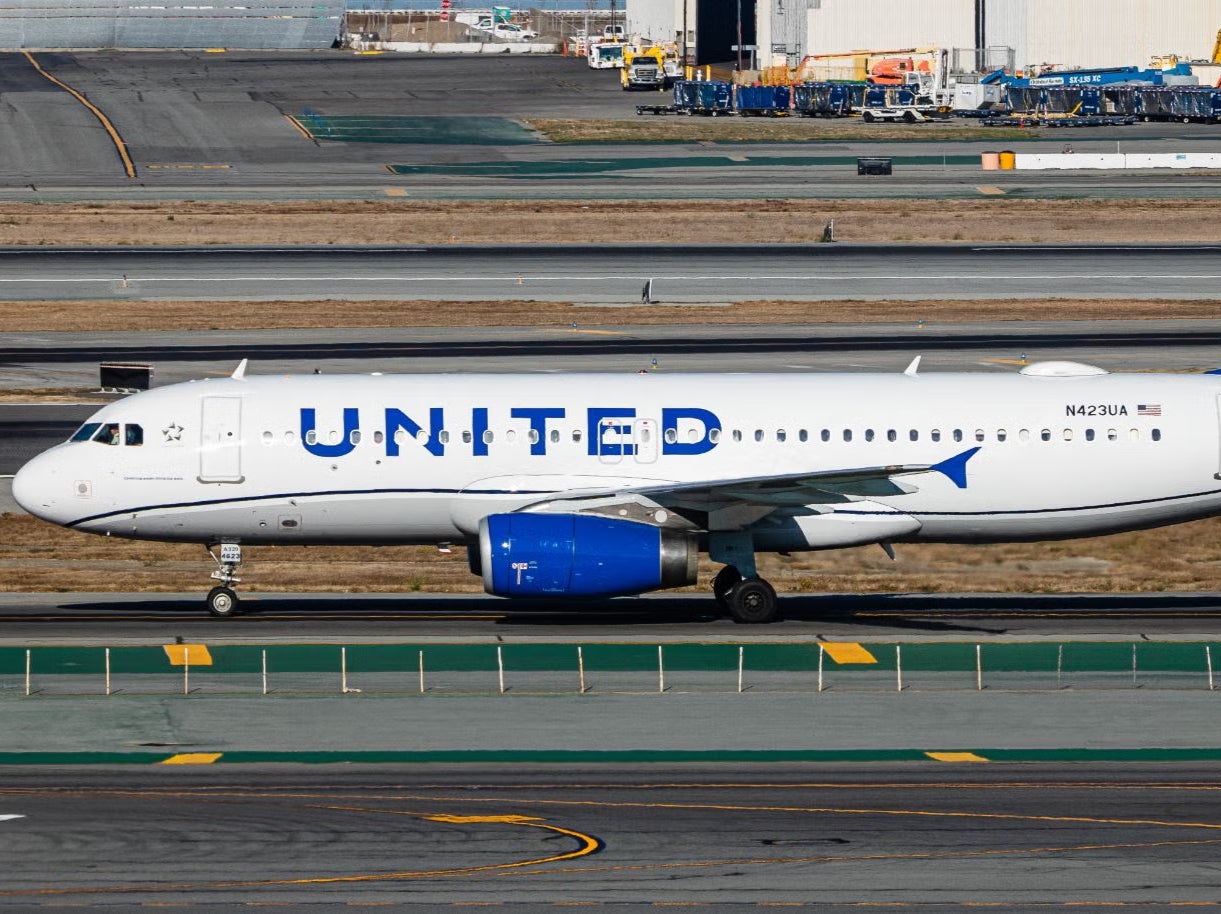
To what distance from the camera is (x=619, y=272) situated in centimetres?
8394

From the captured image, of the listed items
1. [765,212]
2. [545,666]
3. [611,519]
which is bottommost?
[545,666]

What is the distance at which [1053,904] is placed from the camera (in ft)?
67.9

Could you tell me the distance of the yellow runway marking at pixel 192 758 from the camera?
2720 cm

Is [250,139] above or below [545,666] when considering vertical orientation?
above

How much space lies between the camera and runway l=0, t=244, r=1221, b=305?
78938mm

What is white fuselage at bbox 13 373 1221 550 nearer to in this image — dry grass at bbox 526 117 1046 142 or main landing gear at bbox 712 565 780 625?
main landing gear at bbox 712 565 780 625

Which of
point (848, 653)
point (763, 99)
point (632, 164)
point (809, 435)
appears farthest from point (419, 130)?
point (848, 653)

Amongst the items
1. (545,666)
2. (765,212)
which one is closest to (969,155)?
(765,212)

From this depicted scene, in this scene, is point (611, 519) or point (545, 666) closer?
point (545, 666)

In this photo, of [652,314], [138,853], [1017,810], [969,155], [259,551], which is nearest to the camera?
[138,853]

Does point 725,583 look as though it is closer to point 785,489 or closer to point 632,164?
point 785,489

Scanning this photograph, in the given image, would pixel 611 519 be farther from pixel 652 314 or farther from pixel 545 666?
pixel 652 314

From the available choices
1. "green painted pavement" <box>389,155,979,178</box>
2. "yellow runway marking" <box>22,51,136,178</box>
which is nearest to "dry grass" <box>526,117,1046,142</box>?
"green painted pavement" <box>389,155,979,178</box>

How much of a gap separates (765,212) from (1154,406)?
61.3 metres
